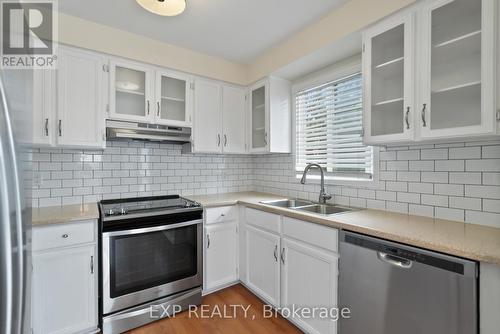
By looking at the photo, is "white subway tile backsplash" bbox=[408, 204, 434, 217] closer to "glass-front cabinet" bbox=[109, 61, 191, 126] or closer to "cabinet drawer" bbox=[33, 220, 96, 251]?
"glass-front cabinet" bbox=[109, 61, 191, 126]

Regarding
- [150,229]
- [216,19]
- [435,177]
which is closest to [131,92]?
[216,19]

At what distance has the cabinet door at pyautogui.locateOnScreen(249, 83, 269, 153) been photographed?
278 centimetres

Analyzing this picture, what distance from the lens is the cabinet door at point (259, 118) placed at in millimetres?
2775

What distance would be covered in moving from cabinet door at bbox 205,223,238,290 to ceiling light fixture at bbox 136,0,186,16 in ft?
5.93

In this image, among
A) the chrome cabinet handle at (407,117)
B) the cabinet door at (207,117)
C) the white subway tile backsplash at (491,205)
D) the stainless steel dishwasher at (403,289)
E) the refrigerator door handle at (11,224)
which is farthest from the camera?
the cabinet door at (207,117)

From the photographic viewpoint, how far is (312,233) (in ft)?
5.75

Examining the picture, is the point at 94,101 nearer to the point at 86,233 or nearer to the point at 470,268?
the point at 86,233

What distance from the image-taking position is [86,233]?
1827mm

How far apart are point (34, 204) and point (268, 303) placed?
2.23 m

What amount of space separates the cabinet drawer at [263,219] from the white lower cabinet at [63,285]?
131cm

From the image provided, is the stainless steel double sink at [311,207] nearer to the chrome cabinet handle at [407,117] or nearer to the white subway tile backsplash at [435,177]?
the white subway tile backsplash at [435,177]

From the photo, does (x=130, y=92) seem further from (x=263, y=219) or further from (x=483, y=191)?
(x=483, y=191)

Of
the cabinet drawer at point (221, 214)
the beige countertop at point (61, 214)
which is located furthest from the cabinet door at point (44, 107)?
the cabinet drawer at point (221, 214)

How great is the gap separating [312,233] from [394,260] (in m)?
0.55
